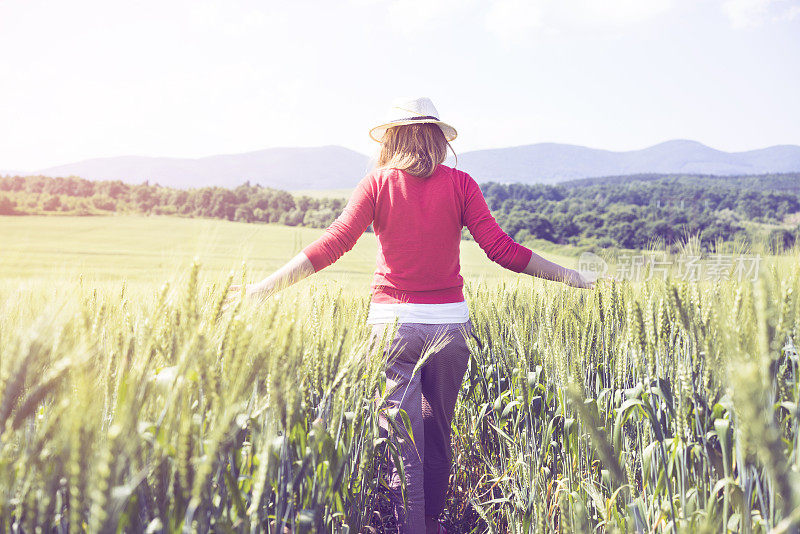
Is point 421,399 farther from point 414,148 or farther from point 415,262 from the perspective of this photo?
point 414,148

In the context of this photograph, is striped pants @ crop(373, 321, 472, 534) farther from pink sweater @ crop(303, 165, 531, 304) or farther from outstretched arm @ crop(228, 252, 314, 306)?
outstretched arm @ crop(228, 252, 314, 306)

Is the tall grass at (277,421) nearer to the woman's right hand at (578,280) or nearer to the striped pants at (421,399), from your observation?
the striped pants at (421,399)

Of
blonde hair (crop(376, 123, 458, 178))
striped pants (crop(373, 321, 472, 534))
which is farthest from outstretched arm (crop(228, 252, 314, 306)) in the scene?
blonde hair (crop(376, 123, 458, 178))

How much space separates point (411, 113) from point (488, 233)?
0.61 m

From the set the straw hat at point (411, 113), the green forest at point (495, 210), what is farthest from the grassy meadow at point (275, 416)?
the green forest at point (495, 210)

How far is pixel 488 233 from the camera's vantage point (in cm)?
221

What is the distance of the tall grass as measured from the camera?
863mm

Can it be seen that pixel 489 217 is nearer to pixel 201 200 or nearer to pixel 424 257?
pixel 424 257

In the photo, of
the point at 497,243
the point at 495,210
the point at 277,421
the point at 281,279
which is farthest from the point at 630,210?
the point at 277,421

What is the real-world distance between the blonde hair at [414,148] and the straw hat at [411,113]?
0.04m

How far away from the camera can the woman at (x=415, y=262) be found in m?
1.99

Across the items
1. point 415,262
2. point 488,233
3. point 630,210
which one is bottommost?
point 415,262

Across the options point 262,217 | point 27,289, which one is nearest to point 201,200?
point 262,217

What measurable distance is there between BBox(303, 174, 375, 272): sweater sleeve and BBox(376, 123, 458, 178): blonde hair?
0.15 m
